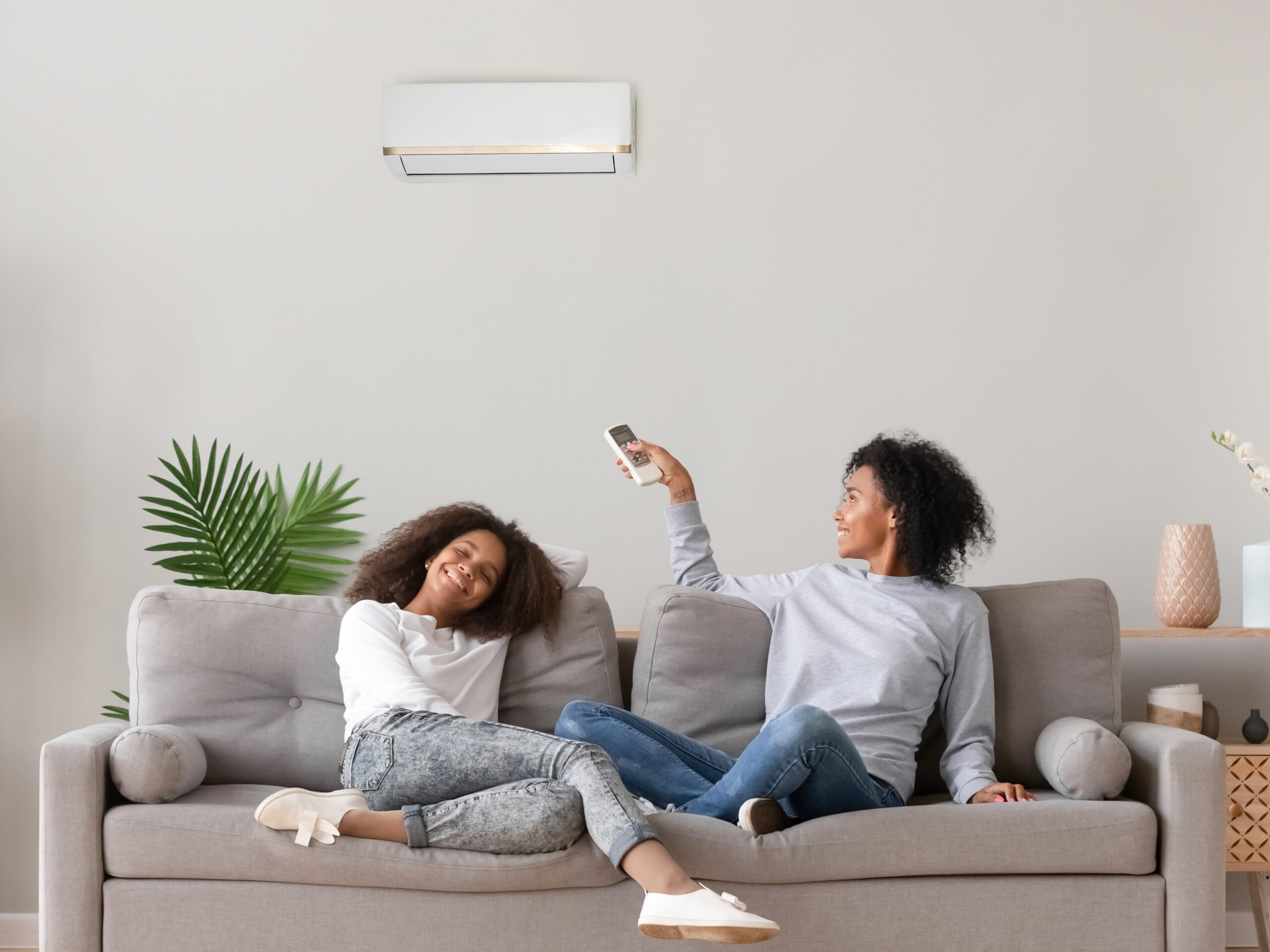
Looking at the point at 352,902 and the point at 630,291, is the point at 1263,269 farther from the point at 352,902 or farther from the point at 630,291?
the point at 352,902

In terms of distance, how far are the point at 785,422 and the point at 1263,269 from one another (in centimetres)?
134

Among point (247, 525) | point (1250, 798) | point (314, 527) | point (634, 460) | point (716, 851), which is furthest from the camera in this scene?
point (314, 527)

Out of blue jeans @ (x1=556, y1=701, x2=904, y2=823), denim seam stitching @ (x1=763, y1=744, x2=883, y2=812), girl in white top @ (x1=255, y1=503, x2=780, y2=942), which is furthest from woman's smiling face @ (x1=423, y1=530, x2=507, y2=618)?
denim seam stitching @ (x1=763, y1=744, x2=883, y2=812)

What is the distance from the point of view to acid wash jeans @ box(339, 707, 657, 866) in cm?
178

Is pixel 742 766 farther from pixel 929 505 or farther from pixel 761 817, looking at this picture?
pixel 929 505

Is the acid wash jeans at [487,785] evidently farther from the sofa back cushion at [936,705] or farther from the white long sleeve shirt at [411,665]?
the sofa back cushion at [936,705]

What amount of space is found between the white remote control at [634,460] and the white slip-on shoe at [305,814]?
1.00 metres

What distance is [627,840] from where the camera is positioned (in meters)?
1.71

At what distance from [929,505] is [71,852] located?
1.73 m

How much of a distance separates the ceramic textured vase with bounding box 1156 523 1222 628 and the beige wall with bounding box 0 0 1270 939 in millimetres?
351

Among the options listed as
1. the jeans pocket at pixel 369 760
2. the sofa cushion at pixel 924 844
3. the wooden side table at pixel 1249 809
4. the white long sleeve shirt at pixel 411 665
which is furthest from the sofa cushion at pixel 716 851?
the wooden side table at pixel 1249 809

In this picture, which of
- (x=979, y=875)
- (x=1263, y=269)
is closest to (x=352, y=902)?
(x=979, y=875)

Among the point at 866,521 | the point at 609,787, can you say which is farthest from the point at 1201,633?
the point at 609,787

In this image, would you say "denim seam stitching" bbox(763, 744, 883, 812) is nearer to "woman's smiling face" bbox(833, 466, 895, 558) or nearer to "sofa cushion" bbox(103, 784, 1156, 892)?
"sofa cushion" bbox(103, 784, 1156, 892)
